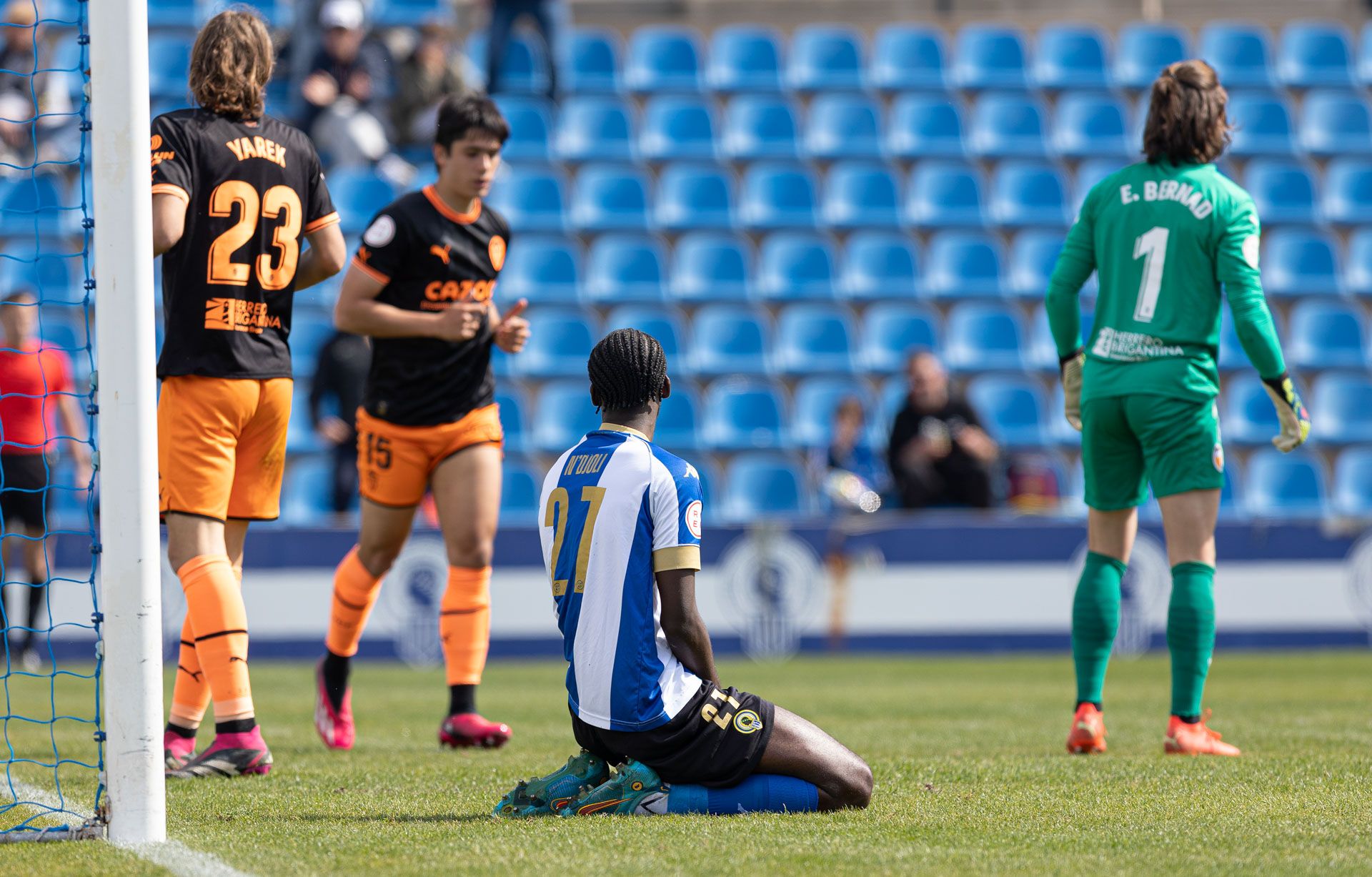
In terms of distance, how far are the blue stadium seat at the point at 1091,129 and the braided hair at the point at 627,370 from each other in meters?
12.2

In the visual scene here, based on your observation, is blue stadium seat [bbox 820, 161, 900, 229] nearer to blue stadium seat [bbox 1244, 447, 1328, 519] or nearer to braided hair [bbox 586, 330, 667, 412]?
blue stadium seat [bbox 1244, 447, 1328, 519]

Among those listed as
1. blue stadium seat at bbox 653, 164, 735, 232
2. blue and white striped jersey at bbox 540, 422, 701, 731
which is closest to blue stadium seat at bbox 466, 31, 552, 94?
blue stadium seat at bbox 653, 164, 735, 232

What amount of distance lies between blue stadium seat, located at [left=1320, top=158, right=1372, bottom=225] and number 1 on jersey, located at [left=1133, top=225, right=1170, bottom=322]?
425 inches

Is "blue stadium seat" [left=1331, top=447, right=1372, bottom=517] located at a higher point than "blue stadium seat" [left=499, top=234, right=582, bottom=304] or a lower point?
lower

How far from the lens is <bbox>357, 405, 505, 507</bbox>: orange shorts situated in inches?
235

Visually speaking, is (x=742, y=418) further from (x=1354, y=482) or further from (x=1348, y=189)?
(x=1348, y=189)

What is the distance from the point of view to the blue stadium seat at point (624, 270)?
13.9 m

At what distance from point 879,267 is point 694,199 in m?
1.85

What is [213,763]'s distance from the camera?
4801mm

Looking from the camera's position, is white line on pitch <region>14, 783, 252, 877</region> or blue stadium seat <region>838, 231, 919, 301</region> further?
blue stadium seat <region>838, 231, 919, 301</region>

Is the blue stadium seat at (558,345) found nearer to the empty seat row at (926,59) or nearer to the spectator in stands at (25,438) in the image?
the empty seat row at (926,59)

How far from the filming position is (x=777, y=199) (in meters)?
14.8

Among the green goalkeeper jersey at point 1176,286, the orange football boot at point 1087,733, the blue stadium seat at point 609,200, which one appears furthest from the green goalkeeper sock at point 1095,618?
the blue stadium seat at point 609,200

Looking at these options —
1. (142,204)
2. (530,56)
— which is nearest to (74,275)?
(530,56)
